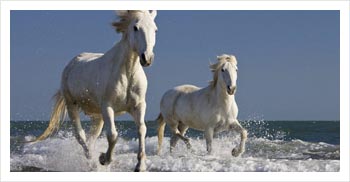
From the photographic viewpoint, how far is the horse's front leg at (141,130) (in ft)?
24.4

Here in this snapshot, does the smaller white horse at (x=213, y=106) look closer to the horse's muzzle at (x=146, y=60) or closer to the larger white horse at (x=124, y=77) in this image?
the larger white horse at (x=124, y=77)

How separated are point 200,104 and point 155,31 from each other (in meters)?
4.09

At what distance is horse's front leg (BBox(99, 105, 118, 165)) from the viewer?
24.7ft

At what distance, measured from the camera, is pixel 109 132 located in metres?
7.55

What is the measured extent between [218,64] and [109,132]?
3.89 m

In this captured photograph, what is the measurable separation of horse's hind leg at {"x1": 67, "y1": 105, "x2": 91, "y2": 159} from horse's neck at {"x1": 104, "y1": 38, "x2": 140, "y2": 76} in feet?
4.44

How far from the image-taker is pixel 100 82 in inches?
312

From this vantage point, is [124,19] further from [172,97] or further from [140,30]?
[172,97]

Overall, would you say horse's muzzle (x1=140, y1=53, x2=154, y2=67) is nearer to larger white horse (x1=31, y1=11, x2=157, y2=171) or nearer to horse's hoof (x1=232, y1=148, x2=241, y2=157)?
larger white horse (x1=31, y1=11, x2=157, y2=171)

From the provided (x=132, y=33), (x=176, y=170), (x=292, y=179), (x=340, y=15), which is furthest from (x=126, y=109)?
(x=340, y=15)

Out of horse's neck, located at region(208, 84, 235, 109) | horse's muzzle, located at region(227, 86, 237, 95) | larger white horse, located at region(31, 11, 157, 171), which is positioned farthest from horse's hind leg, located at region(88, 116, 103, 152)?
horse's neck, located at region(208, 84, 235, 109)

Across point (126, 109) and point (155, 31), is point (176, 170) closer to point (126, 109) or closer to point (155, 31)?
point (126, 109)

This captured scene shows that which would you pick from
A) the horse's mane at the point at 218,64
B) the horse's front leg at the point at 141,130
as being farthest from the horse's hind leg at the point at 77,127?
the horse's mane at the point at 218,64

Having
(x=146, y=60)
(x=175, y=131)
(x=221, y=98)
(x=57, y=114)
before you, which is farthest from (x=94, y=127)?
(x=175, y=131)
